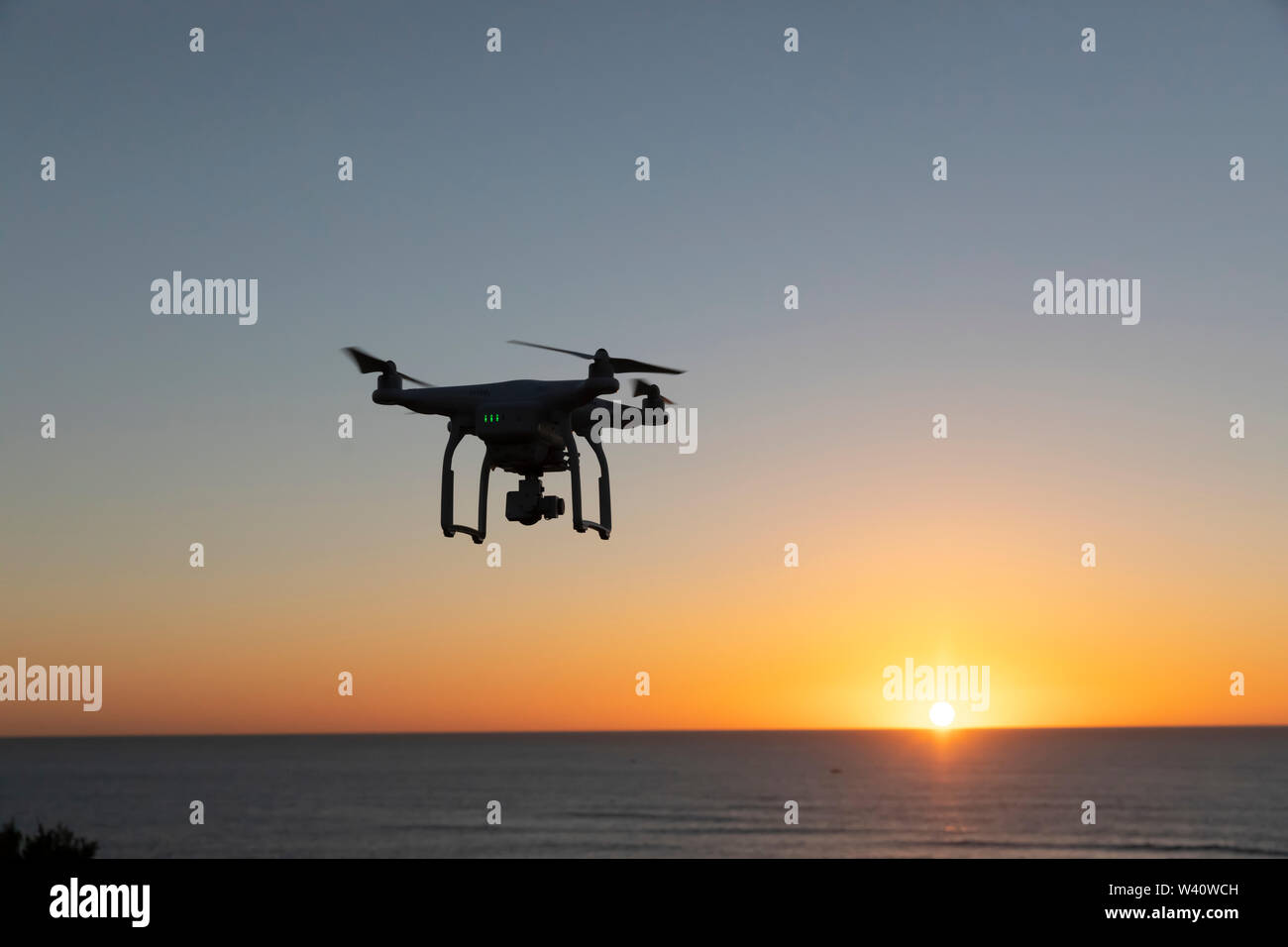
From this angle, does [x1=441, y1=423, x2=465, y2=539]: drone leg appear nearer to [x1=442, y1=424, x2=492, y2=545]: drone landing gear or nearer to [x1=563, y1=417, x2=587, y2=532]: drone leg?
[x1=442, y1=424, x2=492, y2=545]: drone landing gear

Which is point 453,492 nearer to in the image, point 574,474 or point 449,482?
point 449,482

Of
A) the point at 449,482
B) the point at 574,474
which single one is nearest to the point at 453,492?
the point at 449,482

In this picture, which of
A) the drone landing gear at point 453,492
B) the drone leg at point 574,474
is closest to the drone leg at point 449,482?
the drone landing gear at point 453,492

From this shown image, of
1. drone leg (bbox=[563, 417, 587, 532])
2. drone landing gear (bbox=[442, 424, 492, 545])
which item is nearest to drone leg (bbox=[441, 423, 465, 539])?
drone landing gear (bbox=[442, 424, 492, 545])
